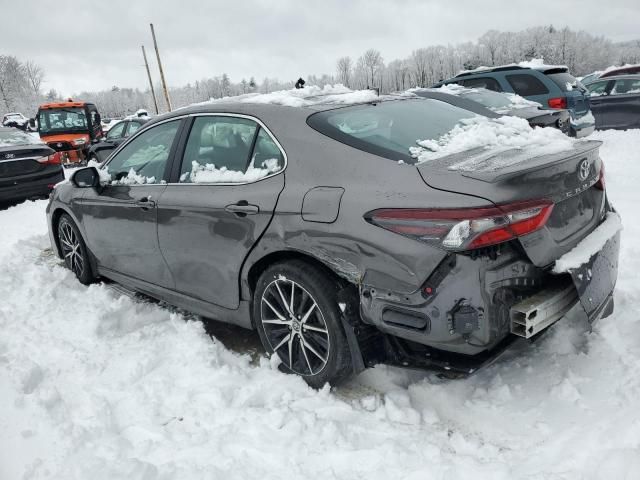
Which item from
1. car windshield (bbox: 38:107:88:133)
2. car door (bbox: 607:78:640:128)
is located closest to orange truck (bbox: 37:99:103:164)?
car windshield (bbox: 38:107:88:133)

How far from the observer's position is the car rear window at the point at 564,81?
9.34 metres

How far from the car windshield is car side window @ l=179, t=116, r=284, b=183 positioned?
16541 millimetres

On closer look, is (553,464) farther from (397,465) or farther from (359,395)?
(359,395)

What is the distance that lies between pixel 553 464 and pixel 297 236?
1.58 m

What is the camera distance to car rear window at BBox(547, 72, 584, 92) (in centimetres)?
934

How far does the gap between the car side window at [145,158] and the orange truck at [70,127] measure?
46.8ft

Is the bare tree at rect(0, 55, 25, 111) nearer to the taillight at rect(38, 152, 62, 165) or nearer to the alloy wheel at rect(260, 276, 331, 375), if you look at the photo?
the taillight at rect(38, 152, 62, 165)

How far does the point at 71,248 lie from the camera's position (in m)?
4.98

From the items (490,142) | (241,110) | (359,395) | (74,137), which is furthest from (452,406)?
(74,137)

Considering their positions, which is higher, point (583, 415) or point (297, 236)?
point (297, 236)

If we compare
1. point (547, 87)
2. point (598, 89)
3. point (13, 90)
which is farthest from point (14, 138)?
point (13, 90)

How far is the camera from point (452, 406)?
2.75 metres

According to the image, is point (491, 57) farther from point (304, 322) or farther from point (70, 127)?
point (304, 322)

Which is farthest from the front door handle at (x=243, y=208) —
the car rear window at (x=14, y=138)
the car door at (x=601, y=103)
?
the car door at (x=601, y=103)
